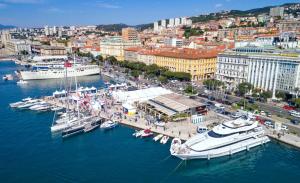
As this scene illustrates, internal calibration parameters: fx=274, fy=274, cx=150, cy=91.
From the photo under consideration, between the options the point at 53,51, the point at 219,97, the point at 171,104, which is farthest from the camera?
the point at 53,51

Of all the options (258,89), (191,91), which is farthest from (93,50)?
(258,89)

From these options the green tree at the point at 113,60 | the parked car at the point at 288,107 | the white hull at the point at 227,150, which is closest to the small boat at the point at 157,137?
the white hull at the point at 227,150

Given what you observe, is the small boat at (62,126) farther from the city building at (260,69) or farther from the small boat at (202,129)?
the city building at (260,69)

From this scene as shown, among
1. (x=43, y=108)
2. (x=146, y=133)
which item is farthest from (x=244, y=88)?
(x=43, y=108)

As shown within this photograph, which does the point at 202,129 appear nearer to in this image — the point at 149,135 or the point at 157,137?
the point at 157,137

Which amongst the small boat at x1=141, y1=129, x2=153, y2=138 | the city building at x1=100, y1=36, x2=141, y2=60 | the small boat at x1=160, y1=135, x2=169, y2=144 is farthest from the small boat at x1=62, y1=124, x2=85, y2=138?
the city building at x1=100, y1=36, x2=141, y2=60

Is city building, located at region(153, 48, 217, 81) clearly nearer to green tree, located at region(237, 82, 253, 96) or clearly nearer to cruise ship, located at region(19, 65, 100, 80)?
green tree, located at region(237, 82, 253, 96)
